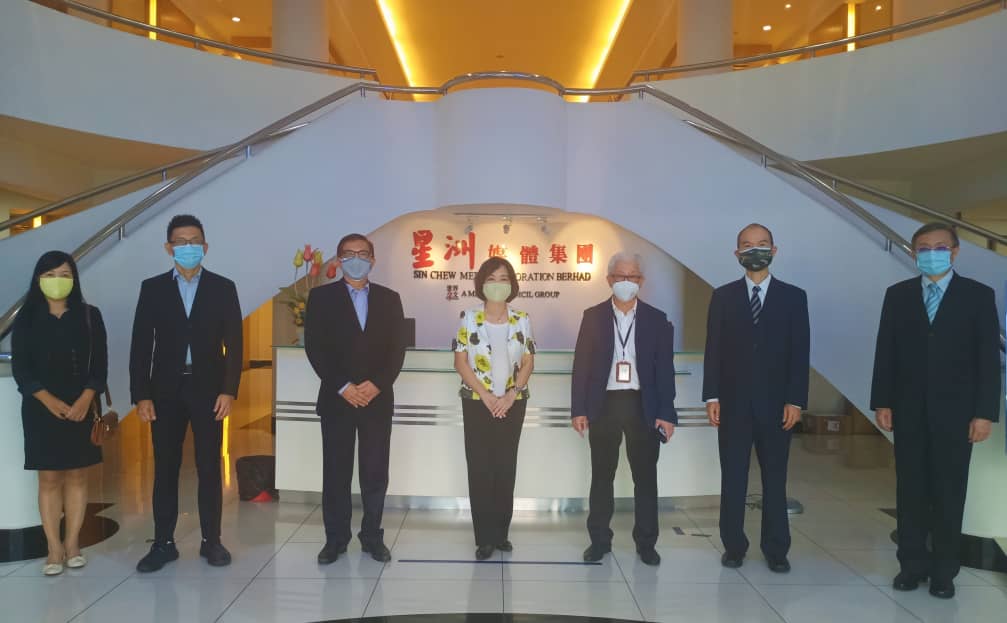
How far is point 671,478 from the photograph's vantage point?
5527 millimetres

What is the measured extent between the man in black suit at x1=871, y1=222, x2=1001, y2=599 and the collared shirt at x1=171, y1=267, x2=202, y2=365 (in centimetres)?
374

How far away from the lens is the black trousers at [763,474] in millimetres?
4254

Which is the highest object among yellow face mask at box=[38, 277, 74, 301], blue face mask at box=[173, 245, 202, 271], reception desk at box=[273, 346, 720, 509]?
blue face mask at box=[173, 245, 202, 271]

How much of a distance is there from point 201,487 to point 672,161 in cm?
490

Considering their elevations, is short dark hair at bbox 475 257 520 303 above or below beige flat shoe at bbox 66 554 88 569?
above

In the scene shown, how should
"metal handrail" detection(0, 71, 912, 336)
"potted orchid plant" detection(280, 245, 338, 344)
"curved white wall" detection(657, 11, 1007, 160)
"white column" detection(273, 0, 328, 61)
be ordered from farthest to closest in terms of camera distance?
1. "white column" detection(273, 0, 328, 61)
2. "curved white wall" detection(657, 11, 1007, 160)
3. "potted orchid plant" detection(280, 245, 338, 344)
4. "metal handrail" detection(0, 71, 912, 336)

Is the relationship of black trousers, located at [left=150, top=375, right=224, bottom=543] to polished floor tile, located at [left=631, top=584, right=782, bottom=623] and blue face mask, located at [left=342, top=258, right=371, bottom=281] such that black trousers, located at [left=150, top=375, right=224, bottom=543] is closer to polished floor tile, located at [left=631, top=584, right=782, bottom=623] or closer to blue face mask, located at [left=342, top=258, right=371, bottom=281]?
blue face mask, located at [left=342, top=258, right=371, bottom=281]

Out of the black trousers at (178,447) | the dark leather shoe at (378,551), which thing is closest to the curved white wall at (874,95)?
the dark leather shoe at (378,551)

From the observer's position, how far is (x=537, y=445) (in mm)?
5461

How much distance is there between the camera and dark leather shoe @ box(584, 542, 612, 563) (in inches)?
174

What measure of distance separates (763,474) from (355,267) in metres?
2.57

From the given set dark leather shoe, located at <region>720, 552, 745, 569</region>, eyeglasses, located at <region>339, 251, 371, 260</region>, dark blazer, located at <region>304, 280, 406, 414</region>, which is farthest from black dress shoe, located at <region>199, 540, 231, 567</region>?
dark leather shoe, located at <region>720, 552, 745, 569</region>

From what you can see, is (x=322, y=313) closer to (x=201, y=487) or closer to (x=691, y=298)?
(x=201, y=487)

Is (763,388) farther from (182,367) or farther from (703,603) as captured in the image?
(182,367)
